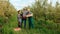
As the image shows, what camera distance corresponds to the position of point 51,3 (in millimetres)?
11555

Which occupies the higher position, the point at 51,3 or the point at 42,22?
the point at 51,3

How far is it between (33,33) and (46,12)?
275cm

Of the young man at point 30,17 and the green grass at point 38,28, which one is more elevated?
the young man at point 30,17

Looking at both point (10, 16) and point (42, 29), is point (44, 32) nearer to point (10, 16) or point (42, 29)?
point (42, 29)

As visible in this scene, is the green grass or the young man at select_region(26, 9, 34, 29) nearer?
the green grass

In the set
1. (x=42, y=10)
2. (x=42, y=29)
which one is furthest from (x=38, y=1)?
(x=42, y=29)

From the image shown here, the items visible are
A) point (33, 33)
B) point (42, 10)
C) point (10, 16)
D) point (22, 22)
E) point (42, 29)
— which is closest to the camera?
point (33, 33)

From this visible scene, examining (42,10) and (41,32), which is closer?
(41,32)

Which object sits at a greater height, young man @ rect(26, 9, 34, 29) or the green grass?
young man @ rect(26, 9, 34, 29)

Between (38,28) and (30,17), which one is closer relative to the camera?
(38,28)

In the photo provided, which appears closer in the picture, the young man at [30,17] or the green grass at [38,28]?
the green grass at [38,28]

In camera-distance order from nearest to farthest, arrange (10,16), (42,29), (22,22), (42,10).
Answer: (42,29)
(22,22)
(42,10)
(10,16)

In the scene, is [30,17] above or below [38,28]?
above

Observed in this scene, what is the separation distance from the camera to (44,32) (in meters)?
9.47
